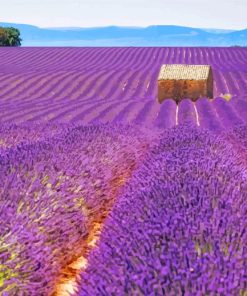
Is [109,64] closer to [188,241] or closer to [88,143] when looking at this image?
[88,143]

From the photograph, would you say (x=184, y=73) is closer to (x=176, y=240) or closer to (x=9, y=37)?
(x=176, y=240)

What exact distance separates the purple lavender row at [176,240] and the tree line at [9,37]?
183 ft

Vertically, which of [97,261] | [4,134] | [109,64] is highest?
[97,261]

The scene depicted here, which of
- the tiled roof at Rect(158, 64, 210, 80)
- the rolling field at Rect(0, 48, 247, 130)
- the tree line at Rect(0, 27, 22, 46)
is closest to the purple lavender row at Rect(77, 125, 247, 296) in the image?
the rolling field at Rect(0, 48, 247, 130)

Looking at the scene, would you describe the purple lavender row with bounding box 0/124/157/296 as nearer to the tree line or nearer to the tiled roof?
the tiled roof

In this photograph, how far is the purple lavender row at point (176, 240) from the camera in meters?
2.70

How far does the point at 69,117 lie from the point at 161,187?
1096 centimetres

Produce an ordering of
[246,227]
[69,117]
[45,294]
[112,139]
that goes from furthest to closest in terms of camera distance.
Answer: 1. [69,117]
2. [112,139]
3. [45,294]
4. [246,227]

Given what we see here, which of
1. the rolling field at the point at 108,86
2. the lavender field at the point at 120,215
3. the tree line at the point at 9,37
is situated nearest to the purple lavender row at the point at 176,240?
the lavender field at the point at 120,215

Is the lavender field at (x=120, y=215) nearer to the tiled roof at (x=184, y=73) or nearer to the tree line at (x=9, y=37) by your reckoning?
the tiled roof at (x=184, y=73)

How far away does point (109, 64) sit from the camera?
128ft

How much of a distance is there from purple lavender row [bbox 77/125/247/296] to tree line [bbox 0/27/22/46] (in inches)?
2191

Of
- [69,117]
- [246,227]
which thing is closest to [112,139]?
[246,227]

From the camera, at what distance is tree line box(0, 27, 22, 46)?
5875cm
